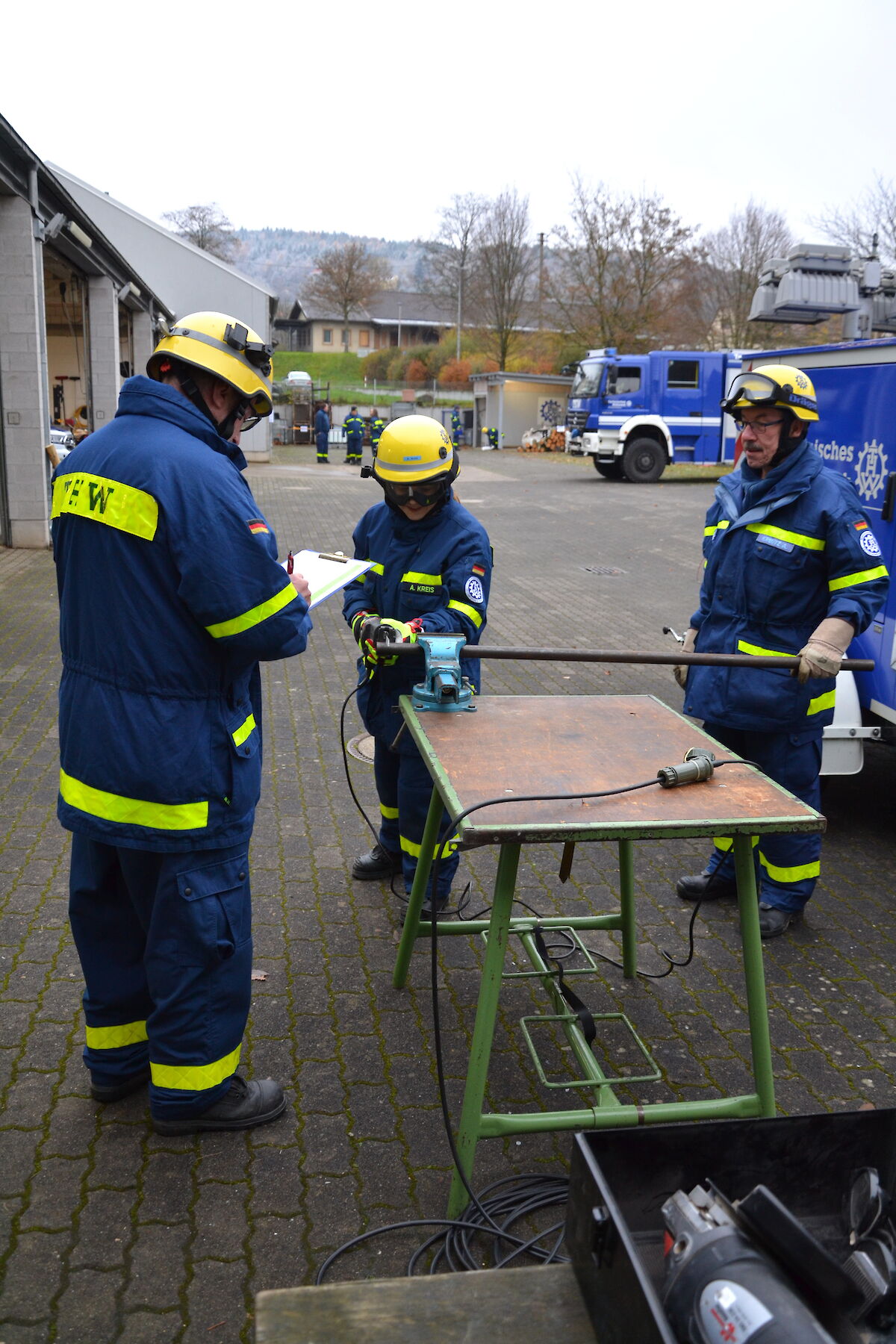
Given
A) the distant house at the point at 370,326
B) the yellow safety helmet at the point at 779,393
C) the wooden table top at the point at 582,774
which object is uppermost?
the distant house at the point at 370,326

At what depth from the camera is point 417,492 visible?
382 centimetres

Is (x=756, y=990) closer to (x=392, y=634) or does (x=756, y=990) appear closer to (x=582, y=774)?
(x=582, y=774)

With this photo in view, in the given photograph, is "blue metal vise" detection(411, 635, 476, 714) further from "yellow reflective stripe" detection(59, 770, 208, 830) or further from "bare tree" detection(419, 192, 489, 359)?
"bare tree" detection(419, 192, 489, 359)

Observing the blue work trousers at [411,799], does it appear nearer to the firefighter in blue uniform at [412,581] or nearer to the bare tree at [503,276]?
the firefighter in blue uniform at [412,581]

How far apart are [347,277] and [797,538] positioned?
82.1 metres

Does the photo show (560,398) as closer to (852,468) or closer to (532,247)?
(532,247)

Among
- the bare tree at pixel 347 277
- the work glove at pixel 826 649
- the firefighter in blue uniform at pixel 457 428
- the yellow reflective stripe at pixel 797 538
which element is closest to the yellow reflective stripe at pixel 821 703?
the work glove at pixel 826 649

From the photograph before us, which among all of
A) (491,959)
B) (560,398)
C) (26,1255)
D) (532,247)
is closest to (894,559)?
(491,959)

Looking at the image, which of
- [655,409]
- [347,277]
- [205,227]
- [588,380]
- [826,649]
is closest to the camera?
[826,649]

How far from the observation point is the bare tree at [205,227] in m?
58.1

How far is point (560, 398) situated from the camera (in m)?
42.5

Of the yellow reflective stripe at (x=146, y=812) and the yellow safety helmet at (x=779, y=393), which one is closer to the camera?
the yellow reflective stripe at (x=146, y=812)

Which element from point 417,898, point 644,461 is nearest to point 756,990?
point 417,898

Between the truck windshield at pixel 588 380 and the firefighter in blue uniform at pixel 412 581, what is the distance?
78.1 feet
